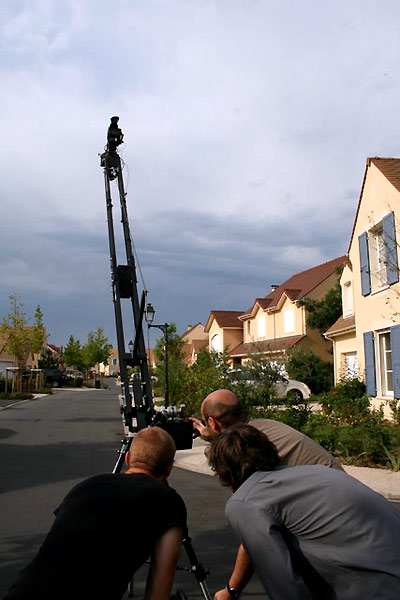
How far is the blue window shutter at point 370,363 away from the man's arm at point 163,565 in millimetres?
14062

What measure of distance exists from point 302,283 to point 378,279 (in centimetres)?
1903

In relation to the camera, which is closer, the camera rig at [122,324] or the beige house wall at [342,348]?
the camera rig at [122,324]

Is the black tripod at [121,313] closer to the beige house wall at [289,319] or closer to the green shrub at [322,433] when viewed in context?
the green shrub at [322,433]

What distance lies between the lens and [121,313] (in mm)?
5316

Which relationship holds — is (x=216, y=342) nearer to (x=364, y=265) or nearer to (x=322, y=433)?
(x=364, y=265)

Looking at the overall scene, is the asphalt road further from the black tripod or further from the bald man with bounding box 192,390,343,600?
the bald man with bounding box 192,390,343,600

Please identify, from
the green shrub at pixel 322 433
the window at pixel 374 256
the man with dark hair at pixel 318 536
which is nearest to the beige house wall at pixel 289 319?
the window at pixel 374 256

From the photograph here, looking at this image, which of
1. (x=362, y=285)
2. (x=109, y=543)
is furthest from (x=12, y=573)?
(x=362, y=285)

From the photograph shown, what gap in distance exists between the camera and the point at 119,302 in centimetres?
530

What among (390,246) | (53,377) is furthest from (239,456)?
(53,377)

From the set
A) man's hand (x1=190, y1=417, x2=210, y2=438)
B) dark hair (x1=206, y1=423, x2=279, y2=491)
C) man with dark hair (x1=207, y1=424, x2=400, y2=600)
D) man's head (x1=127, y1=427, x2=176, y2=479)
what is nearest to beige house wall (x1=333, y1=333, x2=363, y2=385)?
man's hand (x1=190, y1=417, x2=210, y2=438)

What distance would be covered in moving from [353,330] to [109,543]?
58.7 ft

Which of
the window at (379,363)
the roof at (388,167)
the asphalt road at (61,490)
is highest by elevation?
the roof at (388,167)

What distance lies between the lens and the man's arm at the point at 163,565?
7.65ft
